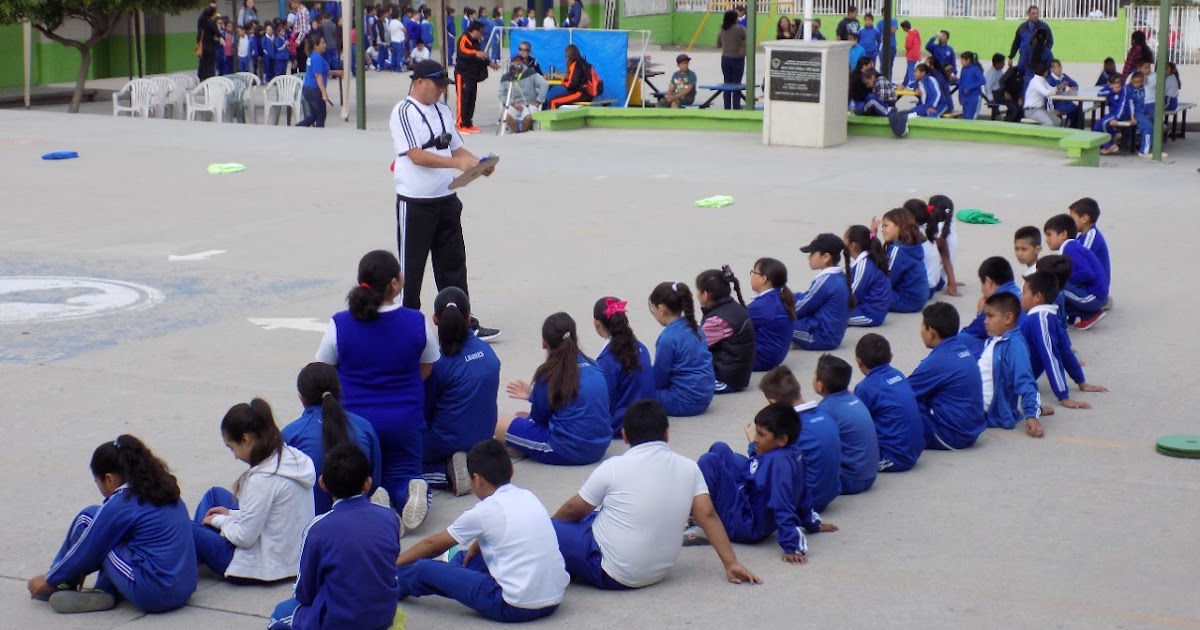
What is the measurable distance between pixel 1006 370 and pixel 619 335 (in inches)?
84.3

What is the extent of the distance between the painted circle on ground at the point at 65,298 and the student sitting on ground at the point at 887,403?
19.6 feet

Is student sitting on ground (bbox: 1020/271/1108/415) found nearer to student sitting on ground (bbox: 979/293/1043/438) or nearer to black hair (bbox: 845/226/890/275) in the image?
student sitting on ground (bbox: 979/293/1043/438)

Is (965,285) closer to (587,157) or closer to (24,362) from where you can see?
(24,362)

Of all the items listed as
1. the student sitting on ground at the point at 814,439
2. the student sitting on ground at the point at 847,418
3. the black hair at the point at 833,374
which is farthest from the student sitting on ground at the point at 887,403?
the student sitting on ground at the point at 814,439

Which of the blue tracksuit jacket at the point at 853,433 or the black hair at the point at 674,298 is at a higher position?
the black hair at the point at 674,298

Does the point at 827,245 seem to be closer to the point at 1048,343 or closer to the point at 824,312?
the point at 824,312

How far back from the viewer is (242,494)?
5.88 m

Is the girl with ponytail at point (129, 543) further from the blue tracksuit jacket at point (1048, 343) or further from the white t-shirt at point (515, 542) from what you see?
the blue tracksuit jacket at point (1048, 343)

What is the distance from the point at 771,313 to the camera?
9.36 meters

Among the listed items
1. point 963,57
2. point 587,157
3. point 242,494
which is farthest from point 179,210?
point 963,57

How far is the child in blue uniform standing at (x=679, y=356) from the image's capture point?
8.27 meters

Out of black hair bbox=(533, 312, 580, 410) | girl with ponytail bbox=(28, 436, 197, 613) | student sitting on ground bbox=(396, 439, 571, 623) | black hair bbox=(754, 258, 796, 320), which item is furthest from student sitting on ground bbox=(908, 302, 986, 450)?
girl with ponytail bbox=(28, 436, 197, 613)

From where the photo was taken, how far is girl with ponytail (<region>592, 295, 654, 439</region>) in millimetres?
7684

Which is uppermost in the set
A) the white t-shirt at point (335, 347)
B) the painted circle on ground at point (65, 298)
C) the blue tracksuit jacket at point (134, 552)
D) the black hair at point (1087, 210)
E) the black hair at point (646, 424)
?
the black hair at point (1087, 210)
